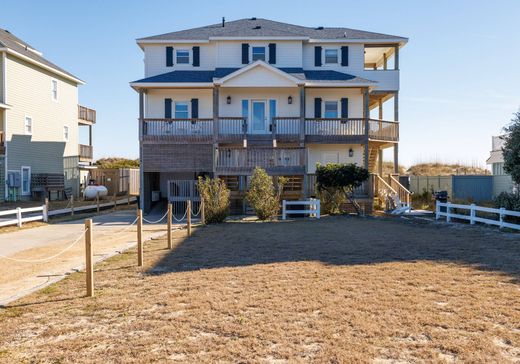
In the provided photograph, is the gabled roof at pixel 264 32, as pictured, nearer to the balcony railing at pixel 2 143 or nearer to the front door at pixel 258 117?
the front door at pixel 258 117

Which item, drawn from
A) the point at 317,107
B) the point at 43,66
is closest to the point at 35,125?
the point at 43,66

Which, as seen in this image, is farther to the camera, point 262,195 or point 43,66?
point 43,66

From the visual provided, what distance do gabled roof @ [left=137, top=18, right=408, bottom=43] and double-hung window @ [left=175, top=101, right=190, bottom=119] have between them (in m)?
3.93

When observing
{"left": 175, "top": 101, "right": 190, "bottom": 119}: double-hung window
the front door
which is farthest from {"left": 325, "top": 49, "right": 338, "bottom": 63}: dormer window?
{"left": 175, "top": 101, "right": 190, "bottom": 119}: double-hung window

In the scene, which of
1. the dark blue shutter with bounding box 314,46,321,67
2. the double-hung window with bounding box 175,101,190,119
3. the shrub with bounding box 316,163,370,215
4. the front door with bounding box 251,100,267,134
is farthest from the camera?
the dark blue shutter with bounding box 314,46,321,67

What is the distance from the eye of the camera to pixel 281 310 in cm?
591

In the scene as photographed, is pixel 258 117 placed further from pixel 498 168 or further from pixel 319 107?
pixel 498 168

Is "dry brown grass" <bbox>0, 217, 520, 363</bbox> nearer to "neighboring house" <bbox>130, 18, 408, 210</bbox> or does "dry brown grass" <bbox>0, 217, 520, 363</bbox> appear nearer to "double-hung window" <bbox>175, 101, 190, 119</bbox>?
"neighboring house" <bbox>130, 18, 408, 210</bbox>

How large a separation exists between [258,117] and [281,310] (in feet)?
67.5

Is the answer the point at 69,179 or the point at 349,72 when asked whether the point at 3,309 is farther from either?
the point at 69,179

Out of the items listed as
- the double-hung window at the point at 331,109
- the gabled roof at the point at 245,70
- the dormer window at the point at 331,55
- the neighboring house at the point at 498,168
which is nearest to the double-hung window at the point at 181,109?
the gabled roof at the point at 245,70

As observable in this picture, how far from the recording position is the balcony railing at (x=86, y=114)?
1516 inches

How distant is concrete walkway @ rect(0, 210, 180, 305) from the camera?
8094mm

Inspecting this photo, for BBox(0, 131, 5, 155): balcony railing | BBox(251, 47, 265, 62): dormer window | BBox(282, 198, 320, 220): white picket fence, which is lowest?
BBox(282, 198, 320, 220): white picket fence
